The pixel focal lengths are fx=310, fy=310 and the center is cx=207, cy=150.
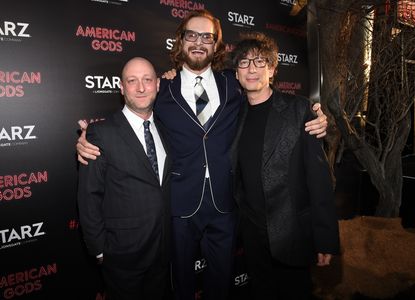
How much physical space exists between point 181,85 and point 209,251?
52.3 inches

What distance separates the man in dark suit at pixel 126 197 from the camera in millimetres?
1954

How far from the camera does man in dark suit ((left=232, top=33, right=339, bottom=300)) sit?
200 centimetres

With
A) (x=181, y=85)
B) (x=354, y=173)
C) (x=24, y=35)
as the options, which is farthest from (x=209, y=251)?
(x=354, y=173)

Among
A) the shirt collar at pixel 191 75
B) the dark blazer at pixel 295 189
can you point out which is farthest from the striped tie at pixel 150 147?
the dark blazer at pixel 295 189

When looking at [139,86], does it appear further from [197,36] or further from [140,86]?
[197,36]

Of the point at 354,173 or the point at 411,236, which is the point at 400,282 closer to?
the point at 411,236

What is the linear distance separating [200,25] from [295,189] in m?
1.48

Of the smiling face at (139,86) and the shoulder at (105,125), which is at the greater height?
the smiling face at (139,86)

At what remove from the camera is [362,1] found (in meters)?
3.27

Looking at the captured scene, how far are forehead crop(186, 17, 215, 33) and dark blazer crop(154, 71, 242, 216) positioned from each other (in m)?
0.57

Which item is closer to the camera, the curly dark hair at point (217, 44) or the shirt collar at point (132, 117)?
the shirt collar at point (132, 117)

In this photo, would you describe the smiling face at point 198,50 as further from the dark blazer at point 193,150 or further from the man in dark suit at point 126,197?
the man in dark suit at point 126,197

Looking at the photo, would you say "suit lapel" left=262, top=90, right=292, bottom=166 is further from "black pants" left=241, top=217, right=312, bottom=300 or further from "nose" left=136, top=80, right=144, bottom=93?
"nose" left=136, top=80, right=144, bottom=93

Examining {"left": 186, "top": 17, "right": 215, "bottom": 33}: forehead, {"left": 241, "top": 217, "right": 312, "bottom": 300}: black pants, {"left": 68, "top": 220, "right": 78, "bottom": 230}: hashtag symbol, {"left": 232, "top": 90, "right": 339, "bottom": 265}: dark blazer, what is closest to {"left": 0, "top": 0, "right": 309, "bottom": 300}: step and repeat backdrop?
{"left": 68, "top": 220, "right": 78, "bottom": 230}: hashtag symbol
